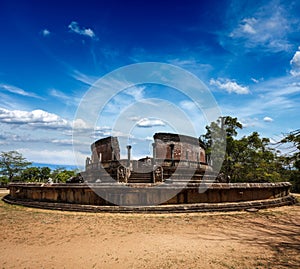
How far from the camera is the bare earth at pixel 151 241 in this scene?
10.8 ft

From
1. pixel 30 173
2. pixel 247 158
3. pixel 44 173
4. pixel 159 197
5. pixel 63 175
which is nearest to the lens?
pixel 159 197

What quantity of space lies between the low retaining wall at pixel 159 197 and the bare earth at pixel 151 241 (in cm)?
61

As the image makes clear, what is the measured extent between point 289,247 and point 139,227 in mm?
2842

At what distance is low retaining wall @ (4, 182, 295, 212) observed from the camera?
276 inches

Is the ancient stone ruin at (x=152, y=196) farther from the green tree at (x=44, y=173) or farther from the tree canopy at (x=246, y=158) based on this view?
the green tree at (x=44, y=173)

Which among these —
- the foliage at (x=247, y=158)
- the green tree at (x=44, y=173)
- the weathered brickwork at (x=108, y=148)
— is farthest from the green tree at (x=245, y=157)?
the green tree at (x=44, y=173)

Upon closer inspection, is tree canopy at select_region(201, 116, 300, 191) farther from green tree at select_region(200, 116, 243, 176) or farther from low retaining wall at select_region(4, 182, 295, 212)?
Answer: low retaining wall at select_region(4, 182, 295, 212)

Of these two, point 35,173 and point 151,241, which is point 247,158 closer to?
point 151,241

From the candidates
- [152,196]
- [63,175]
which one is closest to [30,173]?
[63,175]

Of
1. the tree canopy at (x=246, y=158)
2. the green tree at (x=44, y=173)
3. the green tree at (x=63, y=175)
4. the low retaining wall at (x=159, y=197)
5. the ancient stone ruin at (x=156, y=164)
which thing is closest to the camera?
the low retaining wall at (x=159, y=197)

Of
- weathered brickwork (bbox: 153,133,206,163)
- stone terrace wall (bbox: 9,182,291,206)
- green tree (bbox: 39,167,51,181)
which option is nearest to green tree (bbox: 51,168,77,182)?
green tree (bbox: 39,167,51,181)

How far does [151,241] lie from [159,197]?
112 inches

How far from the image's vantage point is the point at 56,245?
13.3ft

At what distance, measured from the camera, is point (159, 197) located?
7.04 m
